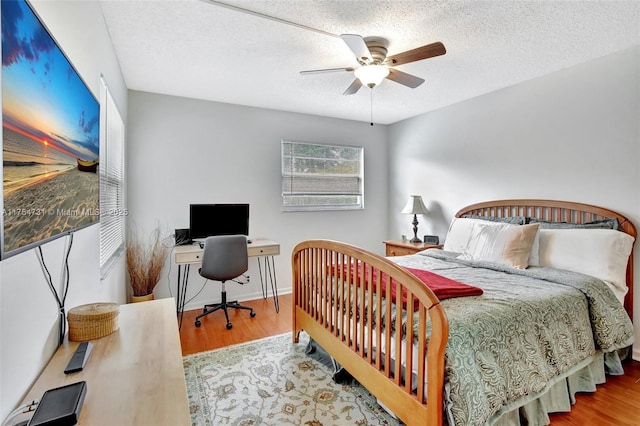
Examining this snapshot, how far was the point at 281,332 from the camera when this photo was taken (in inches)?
119

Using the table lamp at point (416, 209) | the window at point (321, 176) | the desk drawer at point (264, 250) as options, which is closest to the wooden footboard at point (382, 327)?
the desk drawer at point (264, 250)

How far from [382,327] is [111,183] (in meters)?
2.32

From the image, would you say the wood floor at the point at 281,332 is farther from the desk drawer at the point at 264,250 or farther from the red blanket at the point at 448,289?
the red blanket at the point at 448,289

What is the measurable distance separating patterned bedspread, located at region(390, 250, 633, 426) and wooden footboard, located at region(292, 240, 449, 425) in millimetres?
112

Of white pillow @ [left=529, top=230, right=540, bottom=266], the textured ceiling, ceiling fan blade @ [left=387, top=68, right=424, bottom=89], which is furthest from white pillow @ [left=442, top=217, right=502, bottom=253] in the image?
ceiling fan blade @ [left=387, top=68, right=424, bottom=89]

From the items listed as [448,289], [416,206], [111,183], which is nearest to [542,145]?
[416,206]

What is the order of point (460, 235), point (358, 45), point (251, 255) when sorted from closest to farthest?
1. point (358, 45)
2. point (460, 235)
3. point (251, 255)

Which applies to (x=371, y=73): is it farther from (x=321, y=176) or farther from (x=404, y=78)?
(x=321, y=176)

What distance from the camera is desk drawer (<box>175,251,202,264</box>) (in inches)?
124

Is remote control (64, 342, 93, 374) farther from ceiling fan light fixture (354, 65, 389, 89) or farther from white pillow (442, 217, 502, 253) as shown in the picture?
white pillow (442, 217, 502, 253)

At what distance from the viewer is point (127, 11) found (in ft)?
6.62

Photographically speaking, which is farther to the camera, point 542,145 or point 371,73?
point 542,145

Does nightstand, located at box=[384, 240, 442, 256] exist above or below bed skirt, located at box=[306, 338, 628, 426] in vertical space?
above

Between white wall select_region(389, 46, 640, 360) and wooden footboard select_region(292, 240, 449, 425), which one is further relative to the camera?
white wall select_region(389, 46, 640, 360)
